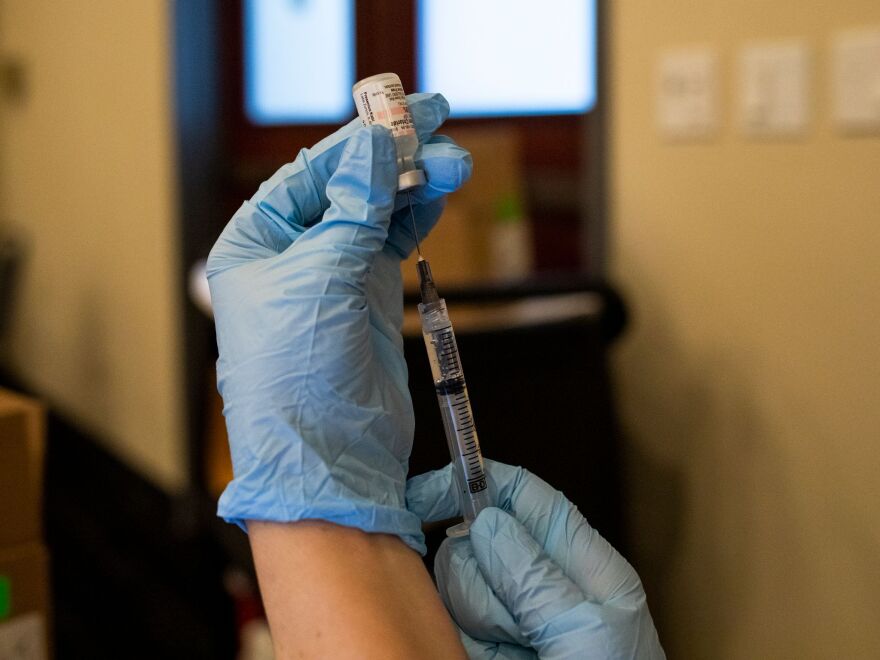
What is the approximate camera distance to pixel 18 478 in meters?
1.16

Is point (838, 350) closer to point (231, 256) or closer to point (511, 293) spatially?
point (511, 293)

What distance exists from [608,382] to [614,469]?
0.42 ft

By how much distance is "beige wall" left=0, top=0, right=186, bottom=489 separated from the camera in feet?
9.39

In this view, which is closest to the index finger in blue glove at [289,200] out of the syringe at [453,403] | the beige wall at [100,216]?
the syringe at [453,403]

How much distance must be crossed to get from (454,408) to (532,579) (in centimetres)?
17

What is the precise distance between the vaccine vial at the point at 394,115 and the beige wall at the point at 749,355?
1.77ft

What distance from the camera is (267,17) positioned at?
3266 mm

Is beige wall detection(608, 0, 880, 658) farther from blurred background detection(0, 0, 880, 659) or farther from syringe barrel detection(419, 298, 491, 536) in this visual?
syringe barrel detection(419, 298, 491, 536)

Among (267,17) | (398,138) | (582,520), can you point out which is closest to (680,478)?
(582,520)

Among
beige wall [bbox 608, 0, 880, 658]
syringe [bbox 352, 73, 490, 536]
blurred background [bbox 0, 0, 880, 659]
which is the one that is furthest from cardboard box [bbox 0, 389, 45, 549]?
beige wall [bbox 608, 0, 880, 658]

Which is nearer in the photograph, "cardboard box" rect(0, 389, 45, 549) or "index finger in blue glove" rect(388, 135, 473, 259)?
"index finger in blue glove" rect(388, 135, 473, 259)

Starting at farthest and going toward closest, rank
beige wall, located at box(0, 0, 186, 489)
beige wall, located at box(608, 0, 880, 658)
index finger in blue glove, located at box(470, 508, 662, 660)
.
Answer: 1. beige wall, located at box(0, 0, 186, 489)
2. beige wall, located at box(608, 0, 880, 658)
3. index finger in blue glove, located at box(470, 508, 662, 660)

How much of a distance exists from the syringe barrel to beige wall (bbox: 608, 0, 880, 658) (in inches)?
12.6

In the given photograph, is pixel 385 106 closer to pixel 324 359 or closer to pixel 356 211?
pixel 356 211
